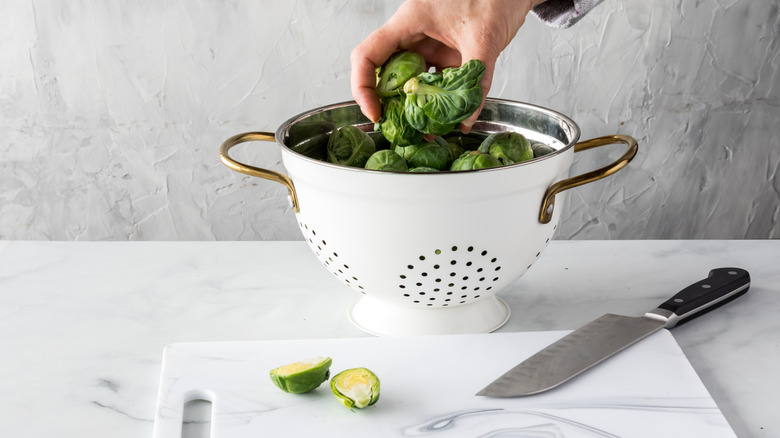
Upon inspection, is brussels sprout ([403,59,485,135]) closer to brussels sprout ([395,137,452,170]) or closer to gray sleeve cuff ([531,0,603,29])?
brussels sprout ([395,137,452,170])

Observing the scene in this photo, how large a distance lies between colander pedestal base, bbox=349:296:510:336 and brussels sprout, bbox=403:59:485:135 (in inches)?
9.6

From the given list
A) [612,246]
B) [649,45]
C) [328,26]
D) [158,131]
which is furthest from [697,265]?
[158,131]

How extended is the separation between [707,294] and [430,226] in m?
0.44

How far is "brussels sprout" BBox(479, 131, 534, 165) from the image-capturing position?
995mm

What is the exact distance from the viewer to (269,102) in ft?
5.84

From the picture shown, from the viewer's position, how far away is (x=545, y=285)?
3.94ft

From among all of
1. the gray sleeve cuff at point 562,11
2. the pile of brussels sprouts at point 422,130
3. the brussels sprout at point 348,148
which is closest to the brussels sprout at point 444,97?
the pile of brussels sprouts at point 422,130

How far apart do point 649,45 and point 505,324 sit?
969 mm

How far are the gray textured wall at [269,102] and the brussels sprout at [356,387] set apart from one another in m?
1.03

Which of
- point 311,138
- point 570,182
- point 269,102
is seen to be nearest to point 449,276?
point 570,182

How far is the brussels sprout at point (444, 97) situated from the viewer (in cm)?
92

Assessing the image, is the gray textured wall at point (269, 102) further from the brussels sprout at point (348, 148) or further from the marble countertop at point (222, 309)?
the brussels sprout at point (348, 148)

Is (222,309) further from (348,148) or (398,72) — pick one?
(398,72)

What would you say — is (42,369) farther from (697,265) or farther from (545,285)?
(697,265)
